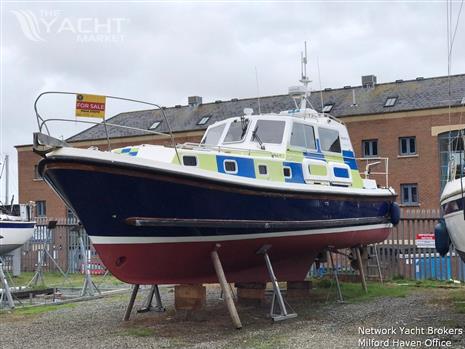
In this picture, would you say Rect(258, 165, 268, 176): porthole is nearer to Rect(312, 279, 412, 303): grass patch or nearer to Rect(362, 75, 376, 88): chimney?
A: Rect(312, 279, 412, 303): grass patch

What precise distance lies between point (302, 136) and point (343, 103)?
25.1m

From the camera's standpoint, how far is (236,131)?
10836 mm

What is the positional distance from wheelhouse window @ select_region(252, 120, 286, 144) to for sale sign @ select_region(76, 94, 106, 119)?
3.31 metres

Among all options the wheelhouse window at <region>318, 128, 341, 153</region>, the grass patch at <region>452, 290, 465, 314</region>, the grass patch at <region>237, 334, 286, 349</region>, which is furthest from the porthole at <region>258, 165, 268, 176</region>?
the grass patch at <region>452, 290, 465, 314</region>

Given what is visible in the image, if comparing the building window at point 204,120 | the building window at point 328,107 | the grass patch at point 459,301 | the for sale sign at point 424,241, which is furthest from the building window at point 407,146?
the grass patch at point 459,301

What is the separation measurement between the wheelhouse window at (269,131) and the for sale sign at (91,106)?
3.31 meters

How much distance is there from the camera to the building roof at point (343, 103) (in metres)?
32.5

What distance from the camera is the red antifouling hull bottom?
8438 millimetres

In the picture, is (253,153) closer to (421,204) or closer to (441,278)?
(441,278)

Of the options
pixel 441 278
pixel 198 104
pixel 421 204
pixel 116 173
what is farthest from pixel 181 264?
pixel 198 104

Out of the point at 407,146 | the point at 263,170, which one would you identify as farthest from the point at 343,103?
the point at 263,170

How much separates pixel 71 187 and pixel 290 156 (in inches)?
153

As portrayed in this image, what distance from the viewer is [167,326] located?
9.11 metres

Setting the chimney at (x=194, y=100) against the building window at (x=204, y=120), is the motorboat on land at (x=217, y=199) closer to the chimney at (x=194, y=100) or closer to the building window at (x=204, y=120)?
the building window at (x=204, y=120)
